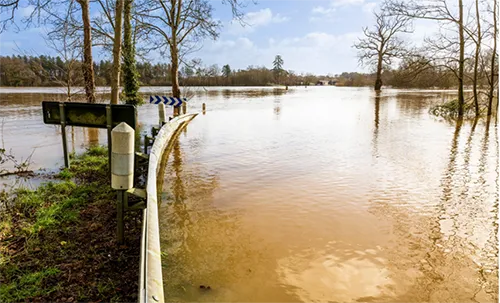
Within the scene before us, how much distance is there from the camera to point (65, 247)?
11.5 feet

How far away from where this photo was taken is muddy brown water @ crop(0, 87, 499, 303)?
3176mm

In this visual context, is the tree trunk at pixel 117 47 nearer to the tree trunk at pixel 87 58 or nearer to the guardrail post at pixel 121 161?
the tree trunk at pixel 87 58

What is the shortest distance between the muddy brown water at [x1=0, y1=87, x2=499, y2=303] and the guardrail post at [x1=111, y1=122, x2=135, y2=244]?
27.9 inches

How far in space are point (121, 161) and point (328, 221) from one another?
2786 millimetres

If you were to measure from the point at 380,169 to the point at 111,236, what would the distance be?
5.47 meters

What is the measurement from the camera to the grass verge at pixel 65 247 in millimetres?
2791

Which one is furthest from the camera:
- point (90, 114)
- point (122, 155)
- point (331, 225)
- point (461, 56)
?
point (461, 56)

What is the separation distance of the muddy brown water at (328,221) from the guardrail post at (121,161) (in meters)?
0.71

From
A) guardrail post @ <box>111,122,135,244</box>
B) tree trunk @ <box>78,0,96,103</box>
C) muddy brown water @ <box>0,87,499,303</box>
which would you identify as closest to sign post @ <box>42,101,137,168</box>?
muddy brown water @ <box>0,87,499,303</box>

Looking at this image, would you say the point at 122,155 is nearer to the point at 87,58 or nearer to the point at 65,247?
the point at 65,247

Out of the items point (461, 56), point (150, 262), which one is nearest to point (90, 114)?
point (150, 262)

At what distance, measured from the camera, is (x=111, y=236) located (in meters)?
3.78

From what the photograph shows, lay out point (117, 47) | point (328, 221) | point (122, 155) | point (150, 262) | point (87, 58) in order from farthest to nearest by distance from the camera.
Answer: point (87, 58)
point (117, 47)
point (328, 221)
point (122, 155)
point (150, 262)

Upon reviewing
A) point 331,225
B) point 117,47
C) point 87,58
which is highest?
point 87,58
